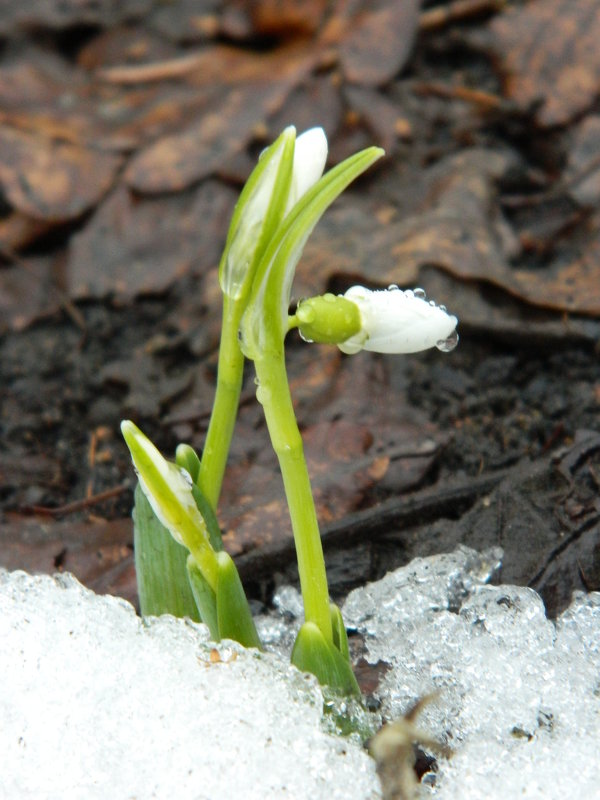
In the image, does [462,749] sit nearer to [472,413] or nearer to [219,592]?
[219,592]

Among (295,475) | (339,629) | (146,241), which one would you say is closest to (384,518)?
(339,629)

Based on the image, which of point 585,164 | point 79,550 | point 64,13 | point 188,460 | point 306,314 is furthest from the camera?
point 64,13

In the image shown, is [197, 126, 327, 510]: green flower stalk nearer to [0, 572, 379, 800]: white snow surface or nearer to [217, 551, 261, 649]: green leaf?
[217, 551, 261, 649]: green leaf

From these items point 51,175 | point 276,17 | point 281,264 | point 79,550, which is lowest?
point 79,550

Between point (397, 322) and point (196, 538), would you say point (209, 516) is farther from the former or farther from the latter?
point (397, 322)

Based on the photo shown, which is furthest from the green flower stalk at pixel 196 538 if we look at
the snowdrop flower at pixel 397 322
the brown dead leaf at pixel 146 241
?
the brown dead leaf at pixel 146 241

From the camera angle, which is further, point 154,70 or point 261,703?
point 154,70

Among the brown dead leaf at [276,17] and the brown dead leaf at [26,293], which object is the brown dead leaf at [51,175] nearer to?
the brown dead leaf at [26,293]

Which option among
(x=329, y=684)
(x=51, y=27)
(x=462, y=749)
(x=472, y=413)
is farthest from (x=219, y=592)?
(x=51, y=27)
